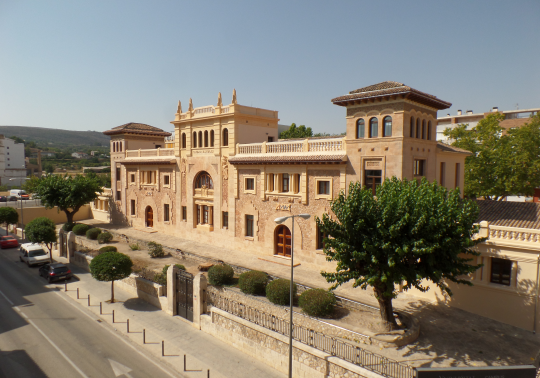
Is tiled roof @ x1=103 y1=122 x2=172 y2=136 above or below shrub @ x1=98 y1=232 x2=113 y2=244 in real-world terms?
above

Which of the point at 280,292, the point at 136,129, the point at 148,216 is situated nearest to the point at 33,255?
the point at 148,216

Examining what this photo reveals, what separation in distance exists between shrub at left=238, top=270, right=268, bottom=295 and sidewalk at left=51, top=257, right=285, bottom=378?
3606 mm

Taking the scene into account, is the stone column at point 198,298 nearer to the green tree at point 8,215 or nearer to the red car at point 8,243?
the red car at point 8,243

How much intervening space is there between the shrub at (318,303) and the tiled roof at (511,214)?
11.3 metres

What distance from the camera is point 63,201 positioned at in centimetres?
4412

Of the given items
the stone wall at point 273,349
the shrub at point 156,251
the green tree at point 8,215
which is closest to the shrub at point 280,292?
the stone wall at point 273,349

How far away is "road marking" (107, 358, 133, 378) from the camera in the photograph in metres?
15.8

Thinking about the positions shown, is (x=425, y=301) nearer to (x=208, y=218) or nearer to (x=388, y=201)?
(x=388, y=201)

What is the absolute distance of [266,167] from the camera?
1184 inches

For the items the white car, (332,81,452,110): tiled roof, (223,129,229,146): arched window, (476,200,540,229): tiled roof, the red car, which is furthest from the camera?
the red car

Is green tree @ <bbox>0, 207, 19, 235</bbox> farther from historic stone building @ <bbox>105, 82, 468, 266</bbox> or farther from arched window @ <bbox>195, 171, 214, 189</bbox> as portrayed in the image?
arched window @ <bbox>195, 171, 214, 189</bbox>

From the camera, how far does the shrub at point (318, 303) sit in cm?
1828

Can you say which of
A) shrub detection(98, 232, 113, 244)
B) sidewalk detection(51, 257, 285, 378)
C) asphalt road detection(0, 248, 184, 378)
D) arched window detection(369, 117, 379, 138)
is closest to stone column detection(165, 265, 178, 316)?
sidewalk detection(51, 257, 285, 378)

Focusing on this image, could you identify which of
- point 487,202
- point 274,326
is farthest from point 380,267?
point 487,202
